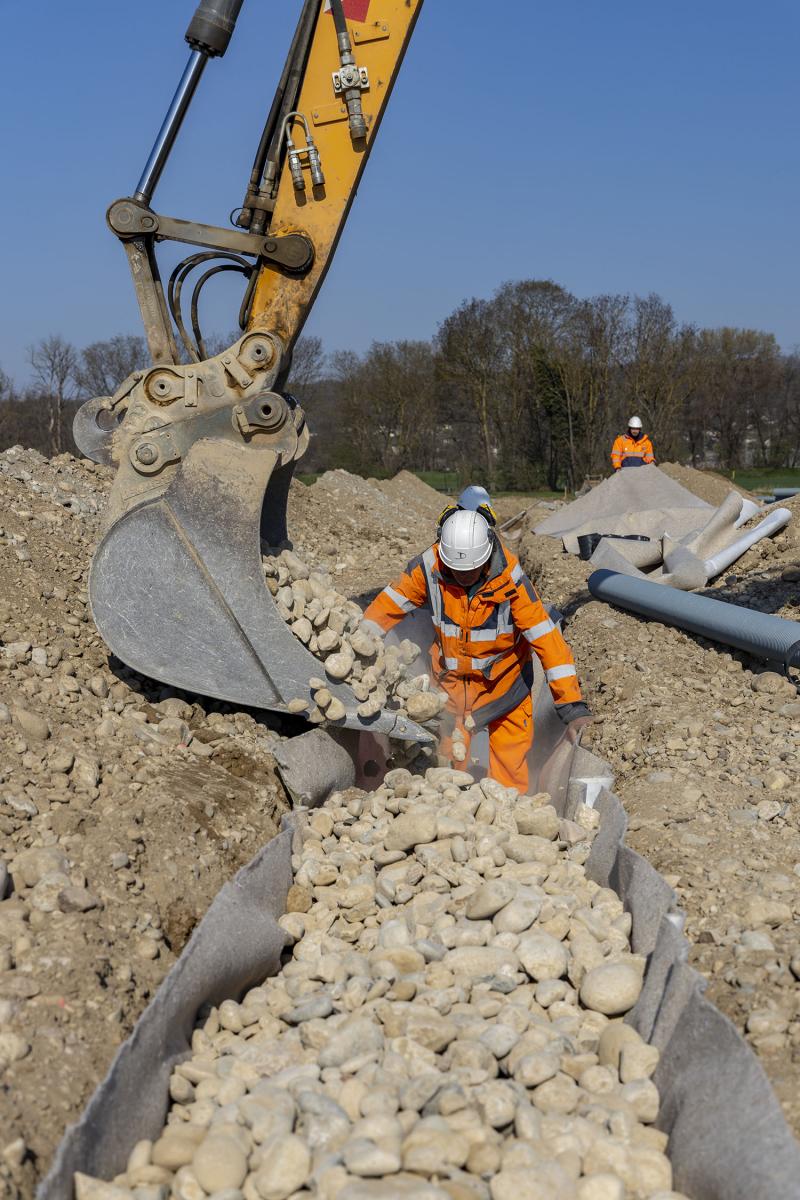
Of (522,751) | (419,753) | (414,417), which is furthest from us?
(414,417)

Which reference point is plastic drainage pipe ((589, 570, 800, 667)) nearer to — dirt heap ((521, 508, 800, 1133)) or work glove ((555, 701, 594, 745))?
dirt heap ((521, 508, 800, 1133))

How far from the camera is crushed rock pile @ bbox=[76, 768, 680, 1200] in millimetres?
2578

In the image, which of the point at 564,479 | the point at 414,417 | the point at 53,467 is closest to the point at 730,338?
the point at 564,479

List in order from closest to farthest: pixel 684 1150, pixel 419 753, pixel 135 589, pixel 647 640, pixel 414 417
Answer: pixel 684 1150, pixel 135 589, pixel 419 753, pixel 647 640, pixel 414 417

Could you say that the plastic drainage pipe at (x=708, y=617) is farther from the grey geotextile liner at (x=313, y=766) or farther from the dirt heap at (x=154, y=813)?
the grey geotextile liner at (x=313, y=766)

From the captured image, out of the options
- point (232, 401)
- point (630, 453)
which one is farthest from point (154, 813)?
point (630, 453)

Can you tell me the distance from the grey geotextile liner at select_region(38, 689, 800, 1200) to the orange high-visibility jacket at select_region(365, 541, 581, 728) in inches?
66.8

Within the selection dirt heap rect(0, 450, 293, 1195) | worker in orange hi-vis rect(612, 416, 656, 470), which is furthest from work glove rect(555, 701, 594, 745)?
worker in orange hi-vis rect(612, 416, 656, 470)

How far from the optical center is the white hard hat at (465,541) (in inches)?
221

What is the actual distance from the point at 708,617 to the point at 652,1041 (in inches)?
180

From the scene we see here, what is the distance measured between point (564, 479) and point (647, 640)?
87.8ft

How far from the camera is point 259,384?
16.6 feet

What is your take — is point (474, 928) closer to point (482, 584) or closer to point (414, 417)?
point (482, 584)

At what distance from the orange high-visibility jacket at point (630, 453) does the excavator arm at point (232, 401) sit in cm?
1160
